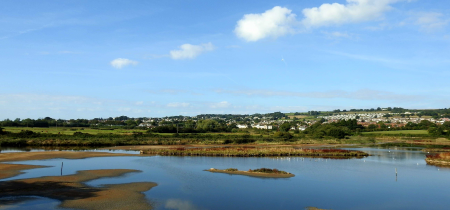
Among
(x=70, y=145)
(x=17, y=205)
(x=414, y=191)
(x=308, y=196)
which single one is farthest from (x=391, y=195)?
(x=70, y=145)

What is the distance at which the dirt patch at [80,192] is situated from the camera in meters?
24.7

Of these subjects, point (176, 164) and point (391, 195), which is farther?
point (176, 164)

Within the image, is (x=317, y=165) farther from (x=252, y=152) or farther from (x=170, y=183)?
(x=170, y=183)

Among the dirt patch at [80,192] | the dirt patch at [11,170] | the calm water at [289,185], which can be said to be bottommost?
the calm water at [289,185]

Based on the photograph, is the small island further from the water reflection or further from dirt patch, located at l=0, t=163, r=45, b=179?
dirt patch, located at l=0, t=163, r=45, b=179

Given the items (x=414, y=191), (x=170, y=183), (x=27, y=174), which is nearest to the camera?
(x=414, y=191)

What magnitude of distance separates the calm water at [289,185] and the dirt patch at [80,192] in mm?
1235

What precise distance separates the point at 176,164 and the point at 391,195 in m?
26.8

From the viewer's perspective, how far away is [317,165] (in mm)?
47625

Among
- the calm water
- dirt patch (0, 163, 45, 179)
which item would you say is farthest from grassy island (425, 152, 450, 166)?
dirt patch (0, 163, 45, 179)

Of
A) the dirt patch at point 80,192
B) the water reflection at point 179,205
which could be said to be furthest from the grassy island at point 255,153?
the water reflection at point 179,205

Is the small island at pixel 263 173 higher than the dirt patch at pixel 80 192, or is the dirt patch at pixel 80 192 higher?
the dirt patch at pixel 80 192

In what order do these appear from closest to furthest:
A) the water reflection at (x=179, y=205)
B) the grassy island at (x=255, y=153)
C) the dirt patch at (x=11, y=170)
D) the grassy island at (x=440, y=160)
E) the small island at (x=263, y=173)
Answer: the water reflection at (x=179, y=205) → the dirt patch at (x=11, y=170) → the small island at (x=263, y=173) → the grassy island at (x=440, y=160) → the grassy island at (x=255, y=153)

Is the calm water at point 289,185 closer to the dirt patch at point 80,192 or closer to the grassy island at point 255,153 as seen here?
the dirt patch at point 80,192
